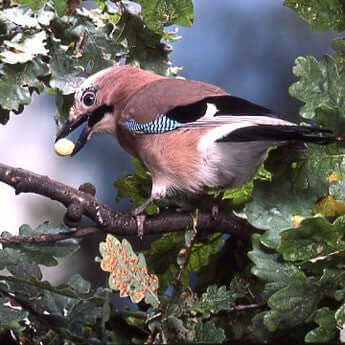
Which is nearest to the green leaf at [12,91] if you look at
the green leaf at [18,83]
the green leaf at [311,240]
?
the green leaf at [18,83]

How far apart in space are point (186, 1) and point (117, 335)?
1.00ft

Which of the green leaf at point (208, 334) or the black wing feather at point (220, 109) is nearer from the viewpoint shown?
the green leaf at point (208, 334)

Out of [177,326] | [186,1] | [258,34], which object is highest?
[186,1]

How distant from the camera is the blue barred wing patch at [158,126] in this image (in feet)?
3.16

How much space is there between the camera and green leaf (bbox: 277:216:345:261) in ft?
1.97

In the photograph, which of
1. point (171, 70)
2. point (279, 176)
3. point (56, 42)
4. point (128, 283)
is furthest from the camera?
point (171, 70)

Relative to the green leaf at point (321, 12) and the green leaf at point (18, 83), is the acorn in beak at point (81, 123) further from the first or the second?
the green leaf at point (321, 12)

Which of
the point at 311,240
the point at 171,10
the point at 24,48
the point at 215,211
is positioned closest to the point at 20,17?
the point at 24,48

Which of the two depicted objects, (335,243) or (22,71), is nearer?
(335,243)

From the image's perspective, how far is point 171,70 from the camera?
932 millimetres

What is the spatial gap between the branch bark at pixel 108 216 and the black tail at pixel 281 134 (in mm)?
91

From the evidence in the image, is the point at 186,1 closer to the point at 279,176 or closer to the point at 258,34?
the point at 279,176

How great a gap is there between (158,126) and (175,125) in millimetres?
25

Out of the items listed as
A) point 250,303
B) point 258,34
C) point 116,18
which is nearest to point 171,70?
point 116,18
